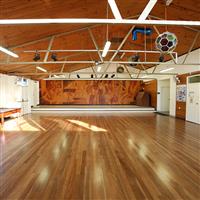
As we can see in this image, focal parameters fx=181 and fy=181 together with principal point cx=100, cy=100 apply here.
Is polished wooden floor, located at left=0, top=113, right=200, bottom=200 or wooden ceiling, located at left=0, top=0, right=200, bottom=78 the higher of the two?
wooden ceiling, located at left=0, top=0, right=200, bottom=78

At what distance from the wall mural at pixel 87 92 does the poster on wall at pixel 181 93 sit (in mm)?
6498

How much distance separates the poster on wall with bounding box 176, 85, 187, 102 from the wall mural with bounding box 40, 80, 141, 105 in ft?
21.3

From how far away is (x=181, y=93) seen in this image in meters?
9.28

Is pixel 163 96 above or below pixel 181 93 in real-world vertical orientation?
below

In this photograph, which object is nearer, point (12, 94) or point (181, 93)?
point (181, 93)

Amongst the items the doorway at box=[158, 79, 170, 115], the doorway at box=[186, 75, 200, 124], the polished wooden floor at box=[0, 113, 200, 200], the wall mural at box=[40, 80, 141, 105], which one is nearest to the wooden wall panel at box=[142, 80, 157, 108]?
the doorway at box=[158, 79, 170, 115]

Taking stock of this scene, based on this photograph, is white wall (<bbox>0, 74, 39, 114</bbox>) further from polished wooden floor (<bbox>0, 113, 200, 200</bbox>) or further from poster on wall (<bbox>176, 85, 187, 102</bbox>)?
poster on wall (<bbox>176, 85, 187, 102</bbox>)

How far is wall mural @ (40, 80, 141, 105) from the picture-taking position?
51.9 feet

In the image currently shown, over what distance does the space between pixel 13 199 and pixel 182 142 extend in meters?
4.05

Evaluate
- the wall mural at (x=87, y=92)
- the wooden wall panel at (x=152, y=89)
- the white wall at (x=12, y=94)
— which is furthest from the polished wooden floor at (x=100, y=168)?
the wall mural at (x=87, y=92)

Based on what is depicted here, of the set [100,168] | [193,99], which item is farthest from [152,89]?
[100,168]

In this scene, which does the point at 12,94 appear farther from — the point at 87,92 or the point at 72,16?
the point at 87,92

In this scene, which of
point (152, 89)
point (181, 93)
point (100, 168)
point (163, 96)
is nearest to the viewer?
point (100, 168)

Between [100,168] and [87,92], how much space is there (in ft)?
43.0
